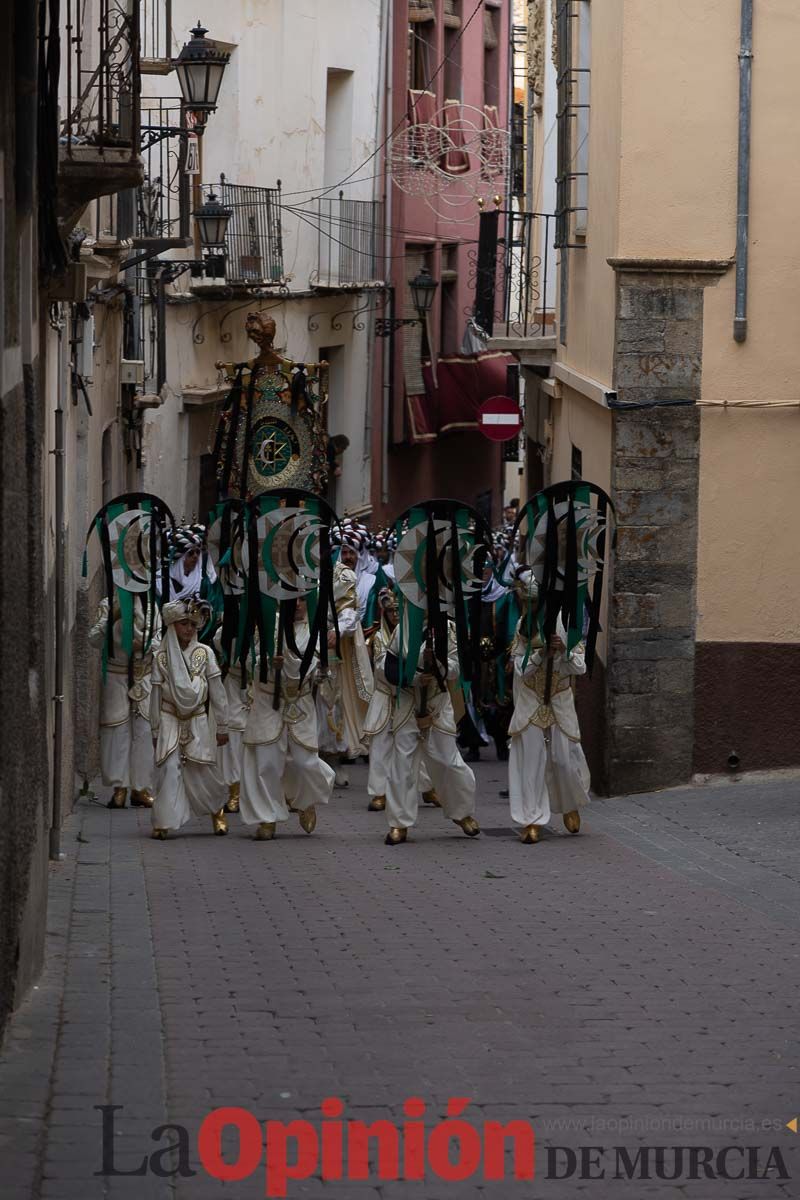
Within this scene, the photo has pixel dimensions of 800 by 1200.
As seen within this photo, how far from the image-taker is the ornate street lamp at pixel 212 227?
71.8 feet

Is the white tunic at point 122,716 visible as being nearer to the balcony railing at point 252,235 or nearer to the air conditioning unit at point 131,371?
the air conditioning unit at point 131,371

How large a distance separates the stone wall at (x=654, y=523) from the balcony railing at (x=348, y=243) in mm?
14708

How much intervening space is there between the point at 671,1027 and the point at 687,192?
898 cm

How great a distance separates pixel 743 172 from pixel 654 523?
9.07 feet

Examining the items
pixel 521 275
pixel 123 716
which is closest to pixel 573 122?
pixel 521 275

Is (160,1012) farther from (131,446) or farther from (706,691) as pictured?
(131,446)

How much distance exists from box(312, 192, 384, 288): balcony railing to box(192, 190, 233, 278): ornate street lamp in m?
6.30

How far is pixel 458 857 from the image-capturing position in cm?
1203

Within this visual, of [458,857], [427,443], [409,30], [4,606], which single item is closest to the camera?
[4,606]

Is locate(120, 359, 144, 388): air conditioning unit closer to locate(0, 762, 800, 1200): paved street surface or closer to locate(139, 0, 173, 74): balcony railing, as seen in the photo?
locate(139, 0, 173, 74): balcony railing

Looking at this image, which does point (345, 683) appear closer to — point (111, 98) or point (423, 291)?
point (111, 98)

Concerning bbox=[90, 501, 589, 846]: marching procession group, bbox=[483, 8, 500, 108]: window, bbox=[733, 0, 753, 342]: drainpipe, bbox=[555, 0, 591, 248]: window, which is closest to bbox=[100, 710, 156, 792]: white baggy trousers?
bbox=[90, 501, 589, 846]: marching procession group

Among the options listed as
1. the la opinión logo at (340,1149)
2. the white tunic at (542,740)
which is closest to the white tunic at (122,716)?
the white tunic at (542,740)

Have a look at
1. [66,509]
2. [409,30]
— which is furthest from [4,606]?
[409,30]
